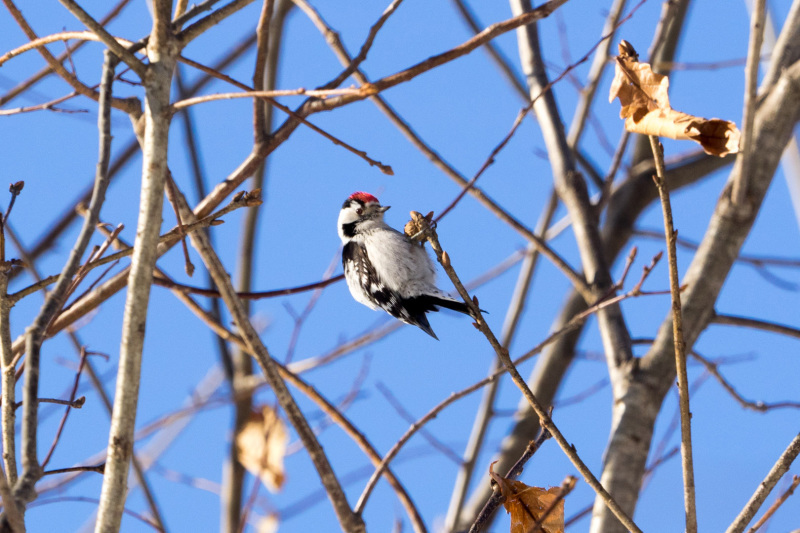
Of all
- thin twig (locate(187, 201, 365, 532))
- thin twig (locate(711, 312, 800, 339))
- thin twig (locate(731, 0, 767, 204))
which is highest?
thin twig (locate(731, 0, 767, 204))

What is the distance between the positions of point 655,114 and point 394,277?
1.80 metres

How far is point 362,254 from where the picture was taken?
3473 millimetres

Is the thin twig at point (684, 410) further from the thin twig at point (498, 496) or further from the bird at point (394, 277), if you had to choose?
the bird at point (394, 277)

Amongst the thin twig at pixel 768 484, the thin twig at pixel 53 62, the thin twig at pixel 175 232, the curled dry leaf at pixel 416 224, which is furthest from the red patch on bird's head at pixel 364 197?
the thin twig at pixel 768 484

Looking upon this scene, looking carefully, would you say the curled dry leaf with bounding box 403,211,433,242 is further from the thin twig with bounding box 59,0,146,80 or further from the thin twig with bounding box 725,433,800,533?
the thin twig with bounding box 725,433,800,533

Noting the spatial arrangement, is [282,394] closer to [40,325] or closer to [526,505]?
[526,505]

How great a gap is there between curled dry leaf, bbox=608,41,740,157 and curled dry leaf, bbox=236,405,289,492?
8.04ft

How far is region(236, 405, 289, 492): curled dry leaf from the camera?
4086mm

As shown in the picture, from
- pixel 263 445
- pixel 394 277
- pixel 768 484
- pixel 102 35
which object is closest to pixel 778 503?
pixel 768 484

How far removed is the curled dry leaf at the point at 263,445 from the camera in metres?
4.09

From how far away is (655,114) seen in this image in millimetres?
1557

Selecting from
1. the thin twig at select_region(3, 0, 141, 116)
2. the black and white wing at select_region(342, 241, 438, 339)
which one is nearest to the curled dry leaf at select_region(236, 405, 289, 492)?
the black and white wing at select_region(342, 241, 438, 339)

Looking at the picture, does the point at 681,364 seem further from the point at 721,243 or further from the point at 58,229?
the point at 58,229

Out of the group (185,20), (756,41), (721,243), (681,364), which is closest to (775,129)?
(721,243)
